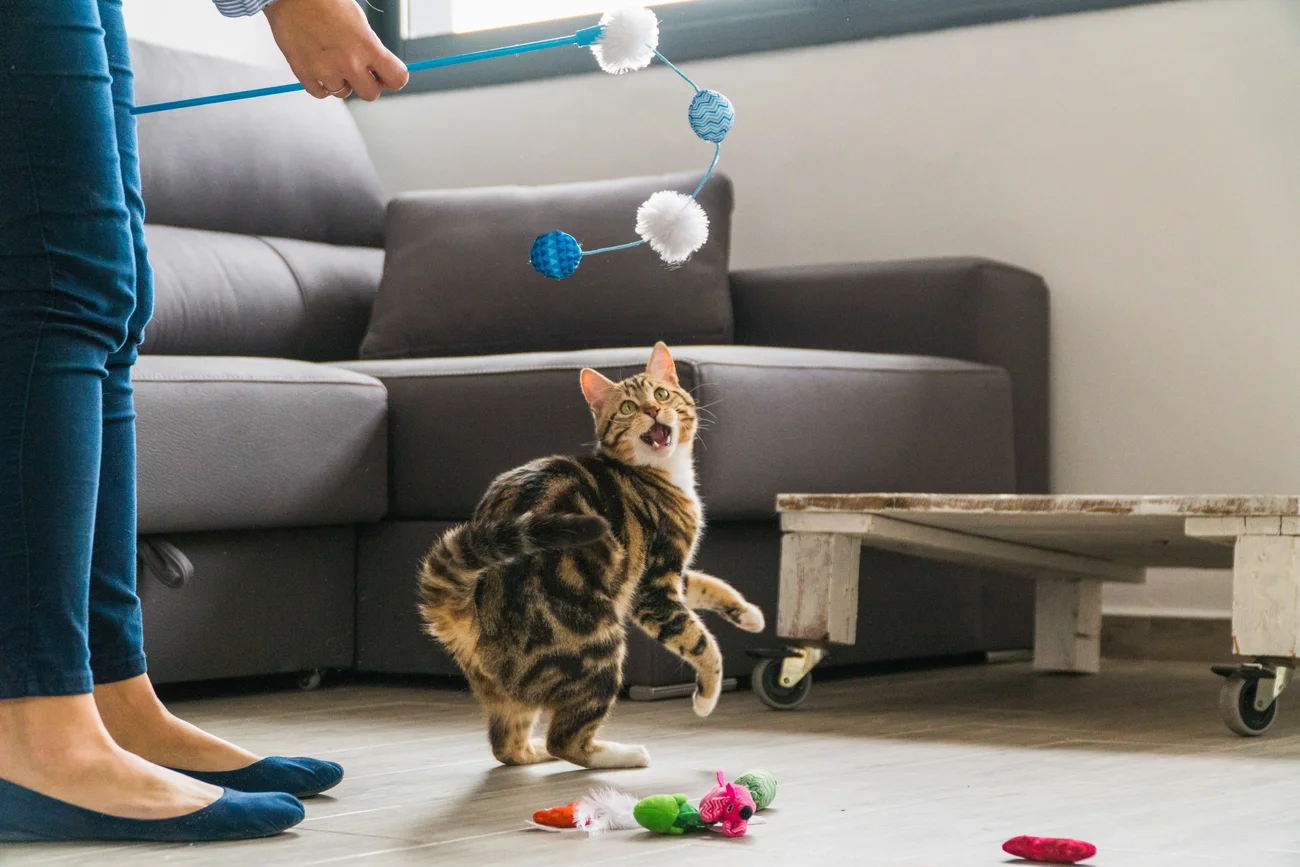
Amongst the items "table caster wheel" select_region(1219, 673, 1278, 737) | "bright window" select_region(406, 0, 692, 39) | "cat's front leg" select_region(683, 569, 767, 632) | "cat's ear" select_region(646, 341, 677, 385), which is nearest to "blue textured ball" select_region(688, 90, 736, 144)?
"cat's ear" select_region(646, 341, 677, 385)

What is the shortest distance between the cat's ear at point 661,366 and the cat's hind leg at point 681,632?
29 cm

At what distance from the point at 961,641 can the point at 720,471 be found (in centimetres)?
70

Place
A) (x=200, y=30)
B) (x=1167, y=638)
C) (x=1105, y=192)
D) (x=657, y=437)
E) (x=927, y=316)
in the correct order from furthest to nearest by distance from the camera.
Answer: (x=200, y=30)
(x=1105, y=192)
(x=1167, y=638)
(x=927, y=316)
(x=657, y=437)

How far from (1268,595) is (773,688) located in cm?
65

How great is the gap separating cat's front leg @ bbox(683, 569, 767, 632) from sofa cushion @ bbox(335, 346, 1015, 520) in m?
0.33

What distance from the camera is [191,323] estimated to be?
283cm

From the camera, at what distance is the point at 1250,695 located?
1.91 m

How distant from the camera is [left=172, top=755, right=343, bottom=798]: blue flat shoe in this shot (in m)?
1.37

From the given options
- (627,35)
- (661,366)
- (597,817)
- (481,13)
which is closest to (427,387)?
(661,366)

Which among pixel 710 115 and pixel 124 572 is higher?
pixel 710 115

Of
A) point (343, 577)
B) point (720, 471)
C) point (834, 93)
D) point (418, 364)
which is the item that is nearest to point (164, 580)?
point (343, 577)

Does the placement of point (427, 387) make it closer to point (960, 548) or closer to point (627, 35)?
point (960, 548)

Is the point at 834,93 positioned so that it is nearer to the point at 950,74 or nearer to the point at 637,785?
the point at 950,74

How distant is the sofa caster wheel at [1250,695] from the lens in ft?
6.22
